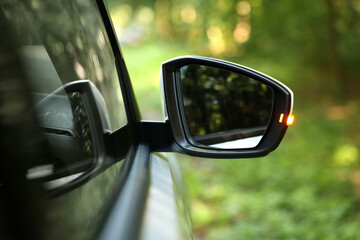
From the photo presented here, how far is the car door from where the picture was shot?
2.72 ft

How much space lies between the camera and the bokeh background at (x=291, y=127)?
4488mm

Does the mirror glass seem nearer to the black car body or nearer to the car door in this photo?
the black car body

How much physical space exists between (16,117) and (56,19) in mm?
464

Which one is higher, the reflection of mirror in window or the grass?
the reflection of mirror in window

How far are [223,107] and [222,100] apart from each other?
0.05 metres

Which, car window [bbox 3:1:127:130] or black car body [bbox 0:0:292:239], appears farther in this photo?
car window [bbox 3:1:127:130]

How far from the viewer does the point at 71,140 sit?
1.11m

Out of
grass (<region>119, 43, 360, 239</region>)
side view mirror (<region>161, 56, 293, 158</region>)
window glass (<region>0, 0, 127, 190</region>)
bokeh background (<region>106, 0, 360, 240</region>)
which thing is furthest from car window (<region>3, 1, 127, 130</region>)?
grass (<region>119, 43, 360, 239</region>)

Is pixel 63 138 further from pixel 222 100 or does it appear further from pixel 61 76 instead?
pixel 222 100

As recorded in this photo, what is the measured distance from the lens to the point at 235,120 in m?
2.24

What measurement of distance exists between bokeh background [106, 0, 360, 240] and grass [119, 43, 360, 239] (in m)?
0.01

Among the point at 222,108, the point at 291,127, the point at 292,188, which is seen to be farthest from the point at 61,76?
the point at 291,127

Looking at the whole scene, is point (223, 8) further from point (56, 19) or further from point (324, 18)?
point (56, 19)

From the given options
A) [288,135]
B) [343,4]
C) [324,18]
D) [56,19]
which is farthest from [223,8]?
[56,19]
